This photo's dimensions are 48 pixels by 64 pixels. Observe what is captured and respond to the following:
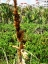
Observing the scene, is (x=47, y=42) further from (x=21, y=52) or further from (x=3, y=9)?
(x=3, y=9)

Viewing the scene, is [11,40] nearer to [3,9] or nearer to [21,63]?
[3,9]

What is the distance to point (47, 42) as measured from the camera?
1429 centimetres

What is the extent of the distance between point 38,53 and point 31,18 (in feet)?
68.1

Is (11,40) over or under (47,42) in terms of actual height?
under

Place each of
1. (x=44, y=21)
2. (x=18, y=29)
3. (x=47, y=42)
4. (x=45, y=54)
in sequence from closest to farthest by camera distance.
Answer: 1. (x=18, y=29)
2. (x=45, y=54)
3. (x=47, y=42)
4. (x=44, y=21)

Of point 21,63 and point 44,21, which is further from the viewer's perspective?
point 44,21

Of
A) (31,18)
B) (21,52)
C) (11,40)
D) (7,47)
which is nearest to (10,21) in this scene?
(31,18)

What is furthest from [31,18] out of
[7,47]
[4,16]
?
[7,47]

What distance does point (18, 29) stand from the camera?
919mm

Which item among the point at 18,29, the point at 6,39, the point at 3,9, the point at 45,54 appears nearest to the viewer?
the point at 18,29

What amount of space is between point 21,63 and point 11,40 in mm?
17101

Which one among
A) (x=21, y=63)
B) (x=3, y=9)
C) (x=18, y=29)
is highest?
(x=18, y=29)

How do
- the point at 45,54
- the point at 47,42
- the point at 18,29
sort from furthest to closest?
the point at 47,42, the point at 45,54, the point at 18,29

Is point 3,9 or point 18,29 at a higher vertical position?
point 18,29
